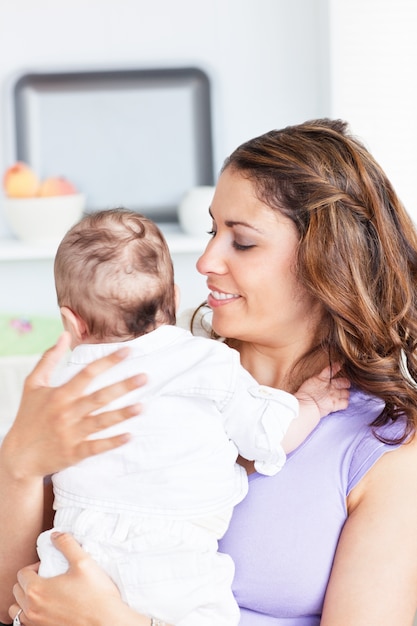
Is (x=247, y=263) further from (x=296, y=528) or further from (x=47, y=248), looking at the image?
(x=47, y=248)

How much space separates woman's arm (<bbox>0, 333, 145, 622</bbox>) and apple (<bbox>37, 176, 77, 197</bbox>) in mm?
1635

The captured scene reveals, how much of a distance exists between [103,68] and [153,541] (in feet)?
6.77

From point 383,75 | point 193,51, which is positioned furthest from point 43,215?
point 383,75

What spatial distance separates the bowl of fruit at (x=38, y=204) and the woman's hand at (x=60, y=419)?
5.28 feet

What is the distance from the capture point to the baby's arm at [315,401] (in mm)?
1471

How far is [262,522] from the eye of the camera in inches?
58.9

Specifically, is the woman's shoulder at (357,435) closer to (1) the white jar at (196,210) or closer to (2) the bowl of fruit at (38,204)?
(1) the white jar at (196,210)

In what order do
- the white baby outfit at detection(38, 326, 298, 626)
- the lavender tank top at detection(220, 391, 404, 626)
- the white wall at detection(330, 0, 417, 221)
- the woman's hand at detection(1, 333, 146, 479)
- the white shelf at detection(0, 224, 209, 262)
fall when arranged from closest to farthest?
the woman's hand at detection(1, 333, 146, 479) → the white baby outfit at detection(38, 326, 298, 626) → the lavender tank top at detection(220, 391, 404, 626) → the white wall at detection(330, 0, 417, 221) → the white shelf at detection(0, 224, 209, 262)

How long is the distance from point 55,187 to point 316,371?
4.92 ft

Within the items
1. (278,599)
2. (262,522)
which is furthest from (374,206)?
(278,599)

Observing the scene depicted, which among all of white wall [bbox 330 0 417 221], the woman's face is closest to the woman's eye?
the woman's face

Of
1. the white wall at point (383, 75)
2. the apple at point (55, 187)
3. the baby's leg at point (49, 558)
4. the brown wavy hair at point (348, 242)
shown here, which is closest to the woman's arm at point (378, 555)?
the brown wavy hair at point (348, 242)

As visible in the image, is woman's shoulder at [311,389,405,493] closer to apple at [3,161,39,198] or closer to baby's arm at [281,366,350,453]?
baby's arm at [281,366,350,453]

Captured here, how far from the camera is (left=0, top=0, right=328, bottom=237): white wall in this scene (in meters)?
3.02
